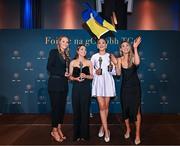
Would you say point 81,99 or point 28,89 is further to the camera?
point 28,89

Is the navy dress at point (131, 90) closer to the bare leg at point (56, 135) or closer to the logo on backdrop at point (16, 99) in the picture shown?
the bare leg at point (56, 135)

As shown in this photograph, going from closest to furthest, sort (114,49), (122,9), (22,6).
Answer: (114,49) → (122,9) → (22,6)

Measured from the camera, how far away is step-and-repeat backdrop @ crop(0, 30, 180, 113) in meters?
8.49

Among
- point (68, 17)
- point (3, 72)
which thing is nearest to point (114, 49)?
point (3, 72)

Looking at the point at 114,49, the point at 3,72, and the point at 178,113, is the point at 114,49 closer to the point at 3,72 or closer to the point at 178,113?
the point at 178,113

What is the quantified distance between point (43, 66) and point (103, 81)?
320 centimetres

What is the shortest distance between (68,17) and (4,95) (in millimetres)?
5754

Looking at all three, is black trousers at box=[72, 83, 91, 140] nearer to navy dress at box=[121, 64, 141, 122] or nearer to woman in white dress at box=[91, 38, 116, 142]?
woman in white dress at box=[91, 38, 116, 142]

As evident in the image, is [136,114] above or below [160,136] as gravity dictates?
above

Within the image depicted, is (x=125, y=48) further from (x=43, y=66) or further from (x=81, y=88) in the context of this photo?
(x=43, y=66)

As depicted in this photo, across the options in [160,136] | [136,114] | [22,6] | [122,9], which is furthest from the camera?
[22,6]

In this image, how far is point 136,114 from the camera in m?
5.49

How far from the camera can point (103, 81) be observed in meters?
→ 5.67

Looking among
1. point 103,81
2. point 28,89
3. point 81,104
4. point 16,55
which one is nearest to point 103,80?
point 103,81
